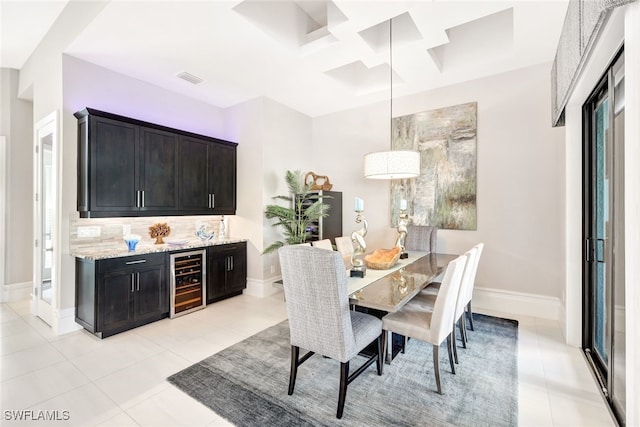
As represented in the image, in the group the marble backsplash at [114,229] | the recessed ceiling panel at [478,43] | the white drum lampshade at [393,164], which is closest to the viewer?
the white drum lampshade at [393,164]

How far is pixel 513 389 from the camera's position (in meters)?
2.16

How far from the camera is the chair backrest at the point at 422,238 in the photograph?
3.91m

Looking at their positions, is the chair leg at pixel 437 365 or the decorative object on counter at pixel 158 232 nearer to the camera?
the chair leg at pixel 437 365

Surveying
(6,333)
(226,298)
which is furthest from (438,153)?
(6,333)

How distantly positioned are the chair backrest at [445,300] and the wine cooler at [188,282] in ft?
10.0

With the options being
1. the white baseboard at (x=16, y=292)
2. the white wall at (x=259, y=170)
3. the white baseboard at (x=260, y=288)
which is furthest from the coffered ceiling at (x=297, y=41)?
the white baseboard at (x=16, y=292)

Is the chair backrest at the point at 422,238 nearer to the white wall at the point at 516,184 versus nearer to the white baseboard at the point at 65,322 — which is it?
the white wall at the point at 516,184

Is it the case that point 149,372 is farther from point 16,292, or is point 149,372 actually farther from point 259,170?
point 16,292

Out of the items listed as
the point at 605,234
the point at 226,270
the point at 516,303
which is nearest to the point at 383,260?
the point at 605,234

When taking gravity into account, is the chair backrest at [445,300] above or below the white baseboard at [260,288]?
above

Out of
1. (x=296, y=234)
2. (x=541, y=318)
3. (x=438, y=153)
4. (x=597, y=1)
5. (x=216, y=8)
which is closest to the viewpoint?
(x=597, y=1)

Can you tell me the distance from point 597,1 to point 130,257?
4.14 meters

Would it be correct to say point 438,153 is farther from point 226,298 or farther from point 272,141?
point 226,298

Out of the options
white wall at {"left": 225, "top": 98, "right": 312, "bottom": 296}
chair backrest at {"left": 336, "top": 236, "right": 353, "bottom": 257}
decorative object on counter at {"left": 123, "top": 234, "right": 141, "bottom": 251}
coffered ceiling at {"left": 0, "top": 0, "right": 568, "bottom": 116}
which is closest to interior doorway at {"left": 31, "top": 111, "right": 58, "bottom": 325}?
decorative object on counter at {"left": 123, "top": 234, "right": 141, "bottom": 251}
